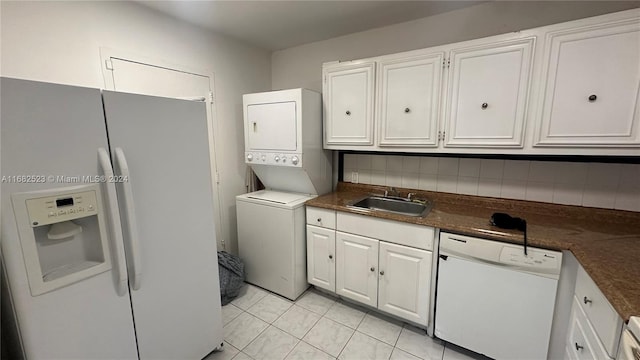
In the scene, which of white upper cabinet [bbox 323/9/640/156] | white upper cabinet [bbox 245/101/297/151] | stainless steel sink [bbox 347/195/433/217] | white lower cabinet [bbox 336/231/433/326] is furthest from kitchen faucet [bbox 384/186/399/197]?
white upper cabinet [bbox 245/101/297/151]

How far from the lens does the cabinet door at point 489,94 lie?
5.10 feet

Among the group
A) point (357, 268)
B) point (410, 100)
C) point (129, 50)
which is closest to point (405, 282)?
point (357, 268)

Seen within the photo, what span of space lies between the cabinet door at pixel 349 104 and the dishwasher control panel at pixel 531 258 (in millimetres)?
1174

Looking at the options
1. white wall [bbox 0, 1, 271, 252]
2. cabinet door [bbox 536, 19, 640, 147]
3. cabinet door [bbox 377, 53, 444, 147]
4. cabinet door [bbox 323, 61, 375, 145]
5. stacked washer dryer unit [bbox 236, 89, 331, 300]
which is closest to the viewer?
cabinet door [bbox 536, 19, 640, 147]

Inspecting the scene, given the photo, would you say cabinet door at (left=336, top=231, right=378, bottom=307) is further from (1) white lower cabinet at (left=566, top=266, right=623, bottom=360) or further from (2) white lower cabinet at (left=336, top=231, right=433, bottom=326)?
(1) white lower cabinet at (left=566, top=266, right=623, bottom=360)

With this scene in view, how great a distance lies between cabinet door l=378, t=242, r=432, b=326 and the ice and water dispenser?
64.3 inches

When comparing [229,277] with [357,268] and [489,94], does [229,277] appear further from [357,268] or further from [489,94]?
[489,94]

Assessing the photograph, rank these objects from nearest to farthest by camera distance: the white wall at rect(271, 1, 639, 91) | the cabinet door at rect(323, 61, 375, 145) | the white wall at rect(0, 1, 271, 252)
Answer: the white wall at rect(0, 1, 271, 252), the white wall at rect(271, 1, 639, 91), the cabinet door at rect(323, 61, 375, 145)

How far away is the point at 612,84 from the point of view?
134 cm

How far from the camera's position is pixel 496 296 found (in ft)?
4.96

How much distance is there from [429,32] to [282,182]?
1.81 meters

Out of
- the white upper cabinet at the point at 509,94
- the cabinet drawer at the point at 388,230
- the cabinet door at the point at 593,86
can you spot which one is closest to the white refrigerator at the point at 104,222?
the cabinet drawer at the point at 388,230

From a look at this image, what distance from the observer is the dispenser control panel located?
939mm

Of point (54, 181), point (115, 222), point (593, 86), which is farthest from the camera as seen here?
point (593, 86)
